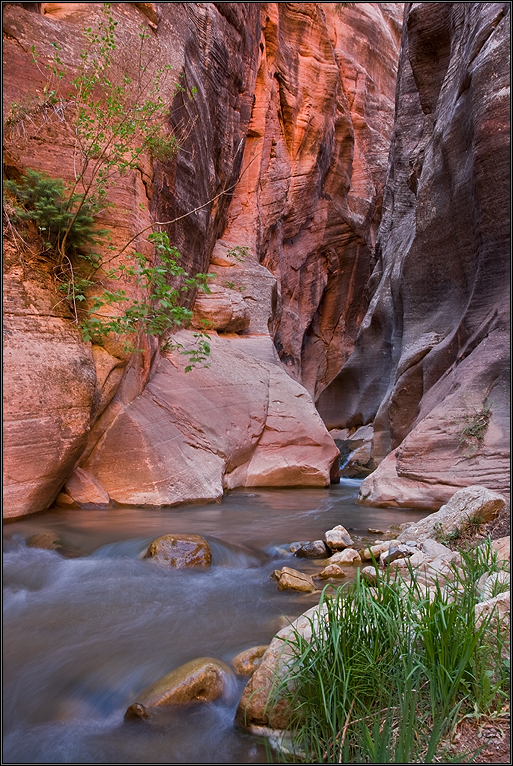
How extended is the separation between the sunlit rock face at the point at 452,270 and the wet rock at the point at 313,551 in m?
2.82

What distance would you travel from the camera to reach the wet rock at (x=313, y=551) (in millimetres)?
5852

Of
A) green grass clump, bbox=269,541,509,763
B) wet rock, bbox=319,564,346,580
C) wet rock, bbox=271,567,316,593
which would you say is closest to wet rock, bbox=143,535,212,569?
wet rock, bbox=271,567,316,593

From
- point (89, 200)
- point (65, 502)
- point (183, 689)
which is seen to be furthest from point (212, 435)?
point (183, 689)

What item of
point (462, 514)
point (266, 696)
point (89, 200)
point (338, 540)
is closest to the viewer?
point (266, 696)

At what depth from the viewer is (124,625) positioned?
400cm

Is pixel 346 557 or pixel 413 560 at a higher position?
pixel 413 560

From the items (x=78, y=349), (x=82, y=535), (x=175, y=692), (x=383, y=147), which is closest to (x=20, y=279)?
(x=78, y=349)

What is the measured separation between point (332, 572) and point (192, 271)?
8.85m

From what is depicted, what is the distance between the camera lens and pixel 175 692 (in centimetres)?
308

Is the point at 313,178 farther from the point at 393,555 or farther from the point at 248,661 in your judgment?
the point at 248,661

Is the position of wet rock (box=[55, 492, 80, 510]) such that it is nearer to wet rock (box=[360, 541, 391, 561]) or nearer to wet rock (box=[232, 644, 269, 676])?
wet rock (box=[360, 541, 391, 561])

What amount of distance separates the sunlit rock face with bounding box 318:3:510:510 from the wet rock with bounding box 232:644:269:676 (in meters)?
5.08

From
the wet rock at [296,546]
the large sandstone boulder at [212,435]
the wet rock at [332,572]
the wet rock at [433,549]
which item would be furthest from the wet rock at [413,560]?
the large sandstone boulder at [212,435]

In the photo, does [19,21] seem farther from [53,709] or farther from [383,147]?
[383,147]
